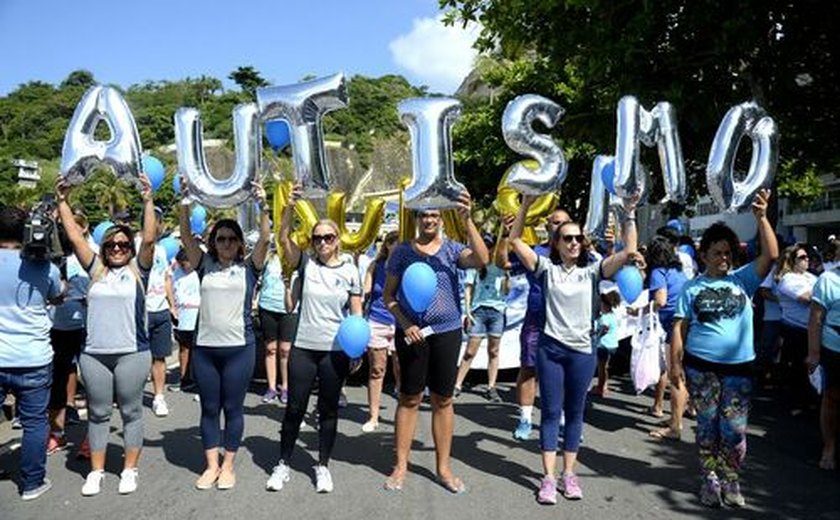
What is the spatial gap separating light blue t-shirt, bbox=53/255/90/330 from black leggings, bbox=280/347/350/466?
1.73 meters

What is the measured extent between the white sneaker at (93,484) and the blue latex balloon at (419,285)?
218cm

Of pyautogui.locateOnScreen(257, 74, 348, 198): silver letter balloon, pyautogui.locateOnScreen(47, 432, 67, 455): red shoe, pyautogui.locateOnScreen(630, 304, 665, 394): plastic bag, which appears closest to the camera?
pyautogui.locateOnScreen(257, 74, 348, 198): silver letter balloon

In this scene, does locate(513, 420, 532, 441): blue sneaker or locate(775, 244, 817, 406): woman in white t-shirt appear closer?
locate(513, 420, 532, 441): blue sneaker

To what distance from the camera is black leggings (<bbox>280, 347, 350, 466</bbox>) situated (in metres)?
4.29

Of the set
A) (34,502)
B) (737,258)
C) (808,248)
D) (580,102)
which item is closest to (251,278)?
(34,502)

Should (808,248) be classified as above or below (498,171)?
below

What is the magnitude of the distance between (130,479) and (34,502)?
1.73 feet

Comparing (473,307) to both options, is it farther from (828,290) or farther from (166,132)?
(166,132)

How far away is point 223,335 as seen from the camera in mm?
4215

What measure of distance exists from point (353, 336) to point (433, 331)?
49cm

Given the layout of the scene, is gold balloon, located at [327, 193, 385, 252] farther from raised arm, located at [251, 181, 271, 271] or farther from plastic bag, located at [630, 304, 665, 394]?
plastic bag, located at [630, 304, 665, 394]

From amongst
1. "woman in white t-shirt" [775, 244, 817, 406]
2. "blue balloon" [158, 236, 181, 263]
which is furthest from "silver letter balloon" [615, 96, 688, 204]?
"blue balloon" [158, 236, 181, 263]

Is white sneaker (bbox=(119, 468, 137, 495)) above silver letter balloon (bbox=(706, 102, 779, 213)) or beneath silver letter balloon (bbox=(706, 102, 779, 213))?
beneath

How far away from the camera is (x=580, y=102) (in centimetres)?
1127
